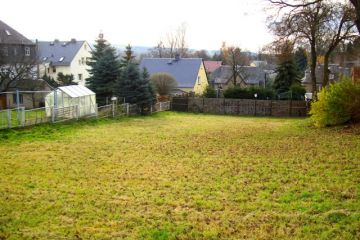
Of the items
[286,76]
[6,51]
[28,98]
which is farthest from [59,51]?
[286,76]

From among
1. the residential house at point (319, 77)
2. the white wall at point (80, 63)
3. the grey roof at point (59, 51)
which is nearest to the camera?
the grey roof at point (59, 51)

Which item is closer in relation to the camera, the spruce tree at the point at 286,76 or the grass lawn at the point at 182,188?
the grass lawn at the point at 182,188

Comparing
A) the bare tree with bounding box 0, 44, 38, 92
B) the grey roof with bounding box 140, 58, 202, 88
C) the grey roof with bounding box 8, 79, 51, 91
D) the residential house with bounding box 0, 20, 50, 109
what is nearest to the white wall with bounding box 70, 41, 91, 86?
the grey roof with bounding box 140, 58, 202, 88

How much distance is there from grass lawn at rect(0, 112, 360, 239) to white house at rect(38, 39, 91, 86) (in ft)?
130

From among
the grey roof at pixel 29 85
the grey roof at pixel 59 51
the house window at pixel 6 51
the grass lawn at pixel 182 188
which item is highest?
the grey roof at pixel 59 51

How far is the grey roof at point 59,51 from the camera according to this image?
56.5 metres

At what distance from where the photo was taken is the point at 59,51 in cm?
5791

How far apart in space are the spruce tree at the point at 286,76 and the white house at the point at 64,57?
27990mm

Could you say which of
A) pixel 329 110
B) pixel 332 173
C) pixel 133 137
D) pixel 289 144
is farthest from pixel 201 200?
pixel 329 110

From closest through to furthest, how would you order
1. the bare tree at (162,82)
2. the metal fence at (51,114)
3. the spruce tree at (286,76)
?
1. the metal fence at (51,114)
2. the bare tree at (162,82)
3. the spruce tree at (286,76)

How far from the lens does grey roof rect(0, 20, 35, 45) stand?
132ft

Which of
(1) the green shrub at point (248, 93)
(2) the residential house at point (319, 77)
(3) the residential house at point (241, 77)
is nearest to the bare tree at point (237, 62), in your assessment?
(3) the residential house at point (241, 77)

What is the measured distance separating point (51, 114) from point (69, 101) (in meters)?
2.54

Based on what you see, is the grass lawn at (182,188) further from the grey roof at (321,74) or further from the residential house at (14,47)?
the grey roof at (321,74)
